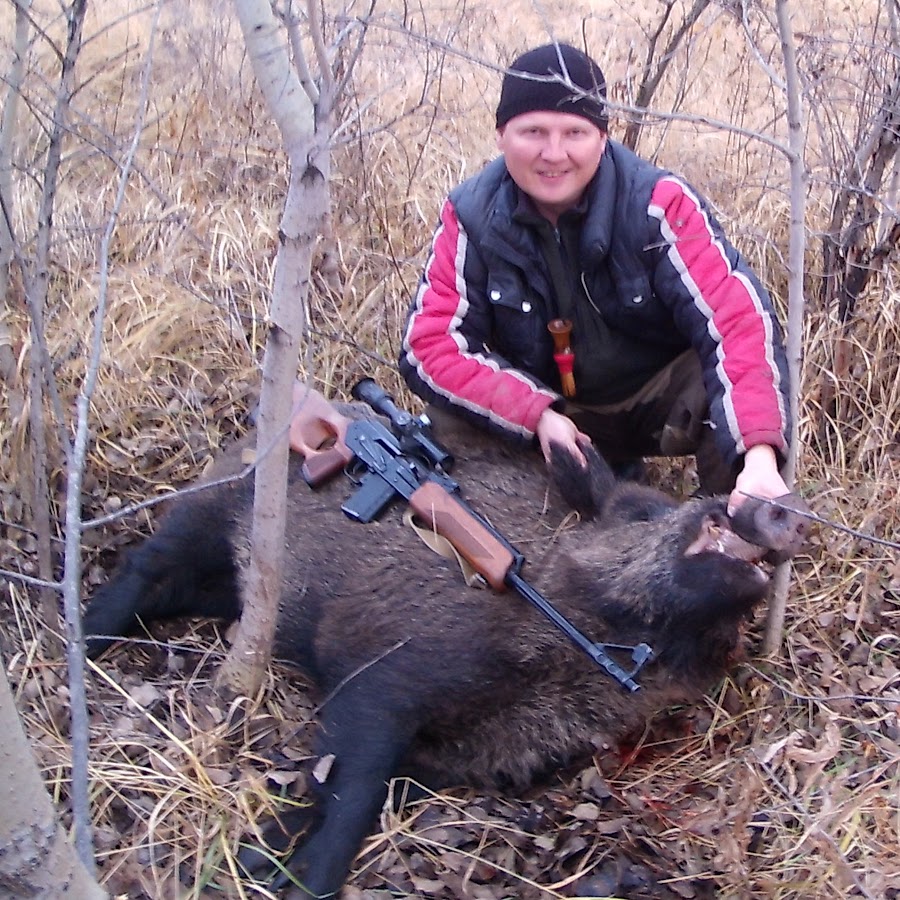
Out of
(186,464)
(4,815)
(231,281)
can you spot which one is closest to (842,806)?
(4,815)

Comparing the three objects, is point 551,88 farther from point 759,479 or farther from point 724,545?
point 724,545

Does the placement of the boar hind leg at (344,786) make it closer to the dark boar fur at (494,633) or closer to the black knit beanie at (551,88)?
the dark boar fur at (494,633)

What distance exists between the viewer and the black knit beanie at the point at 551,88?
358 centimetres

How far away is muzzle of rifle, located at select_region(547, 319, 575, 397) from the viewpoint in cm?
399

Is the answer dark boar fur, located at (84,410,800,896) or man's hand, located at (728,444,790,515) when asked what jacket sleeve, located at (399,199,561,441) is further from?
man's hand, located at (728,444,790,515)

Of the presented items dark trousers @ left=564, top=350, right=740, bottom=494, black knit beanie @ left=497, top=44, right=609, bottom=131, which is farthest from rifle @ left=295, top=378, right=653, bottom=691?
black knit beanie @ left=497, top=44, right=609, bottom=131

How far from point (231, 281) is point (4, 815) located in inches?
→ 162

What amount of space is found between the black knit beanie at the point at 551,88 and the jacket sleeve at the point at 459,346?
485mm

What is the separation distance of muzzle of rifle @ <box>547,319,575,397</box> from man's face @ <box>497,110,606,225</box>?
0.45m

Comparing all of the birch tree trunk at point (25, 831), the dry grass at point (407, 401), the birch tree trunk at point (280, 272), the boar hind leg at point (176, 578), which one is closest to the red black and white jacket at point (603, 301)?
the dry grass at point (407, 401)

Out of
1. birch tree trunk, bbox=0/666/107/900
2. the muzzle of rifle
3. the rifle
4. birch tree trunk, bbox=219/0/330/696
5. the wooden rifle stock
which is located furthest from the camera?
the muzzle of rifle

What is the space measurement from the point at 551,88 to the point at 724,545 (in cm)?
157

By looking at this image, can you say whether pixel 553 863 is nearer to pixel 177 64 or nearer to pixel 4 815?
pixel 4 815

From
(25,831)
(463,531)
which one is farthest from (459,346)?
(25,831)
